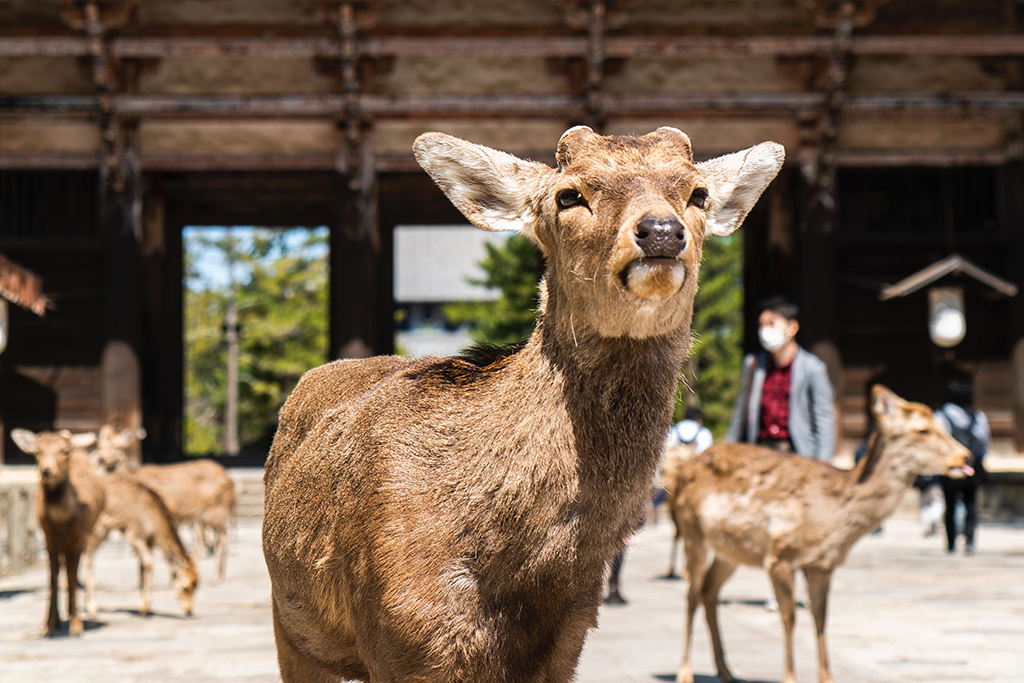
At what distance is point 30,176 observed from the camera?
17141 millimetres

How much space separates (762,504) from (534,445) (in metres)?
Result: 4.22

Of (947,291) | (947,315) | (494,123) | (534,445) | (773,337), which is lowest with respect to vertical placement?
(534,445)

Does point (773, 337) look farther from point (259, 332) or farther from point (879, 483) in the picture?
point (259, 332)

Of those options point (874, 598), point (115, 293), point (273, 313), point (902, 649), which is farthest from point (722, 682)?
point (273, 313)

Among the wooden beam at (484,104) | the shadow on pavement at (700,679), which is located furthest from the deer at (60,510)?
the wooden beam at (484,104)

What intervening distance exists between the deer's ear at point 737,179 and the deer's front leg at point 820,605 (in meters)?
3.51

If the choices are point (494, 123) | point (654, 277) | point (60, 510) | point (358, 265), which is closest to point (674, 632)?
point (60, 510)

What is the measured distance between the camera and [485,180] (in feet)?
9.84

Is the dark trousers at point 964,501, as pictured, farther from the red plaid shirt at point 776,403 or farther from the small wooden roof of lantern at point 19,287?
the small wooden roof of lantern at point 19,287

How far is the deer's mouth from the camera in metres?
2.43

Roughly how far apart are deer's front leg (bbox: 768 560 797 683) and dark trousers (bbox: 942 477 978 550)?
6967 mm

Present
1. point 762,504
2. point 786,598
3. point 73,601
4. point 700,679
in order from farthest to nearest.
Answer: point 73,601 → point 762,504 → point 700,679 → point 786,598

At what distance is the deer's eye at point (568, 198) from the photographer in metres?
2.74

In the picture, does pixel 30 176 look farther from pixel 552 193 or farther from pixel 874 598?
pixel 552 193
